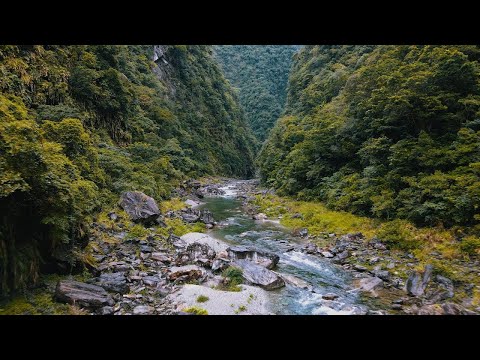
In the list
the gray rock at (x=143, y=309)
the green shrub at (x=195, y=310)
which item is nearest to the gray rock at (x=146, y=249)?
the gray rock at (x=143, y=309)

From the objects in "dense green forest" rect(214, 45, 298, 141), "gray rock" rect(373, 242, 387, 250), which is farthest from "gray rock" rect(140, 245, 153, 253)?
"dense green forest" rect(214, 45, 298, 141)

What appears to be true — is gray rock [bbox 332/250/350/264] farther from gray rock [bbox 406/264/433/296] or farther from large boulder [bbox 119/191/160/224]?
large boulder [bbox 119/191/160/224]

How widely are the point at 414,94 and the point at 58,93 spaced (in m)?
19.9

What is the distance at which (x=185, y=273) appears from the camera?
1173 cm

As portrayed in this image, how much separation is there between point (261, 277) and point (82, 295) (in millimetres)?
5921

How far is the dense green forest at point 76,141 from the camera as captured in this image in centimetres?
833

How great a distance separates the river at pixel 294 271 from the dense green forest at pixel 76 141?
22.0 feet

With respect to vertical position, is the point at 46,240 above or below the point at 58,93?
below

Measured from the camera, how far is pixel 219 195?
3512 centimetres

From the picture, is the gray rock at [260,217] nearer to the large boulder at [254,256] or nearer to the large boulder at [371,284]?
the large boulder at [254,256]

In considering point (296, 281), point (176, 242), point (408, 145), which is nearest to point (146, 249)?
point (176, 242)

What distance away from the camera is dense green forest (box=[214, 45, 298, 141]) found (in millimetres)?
94169
